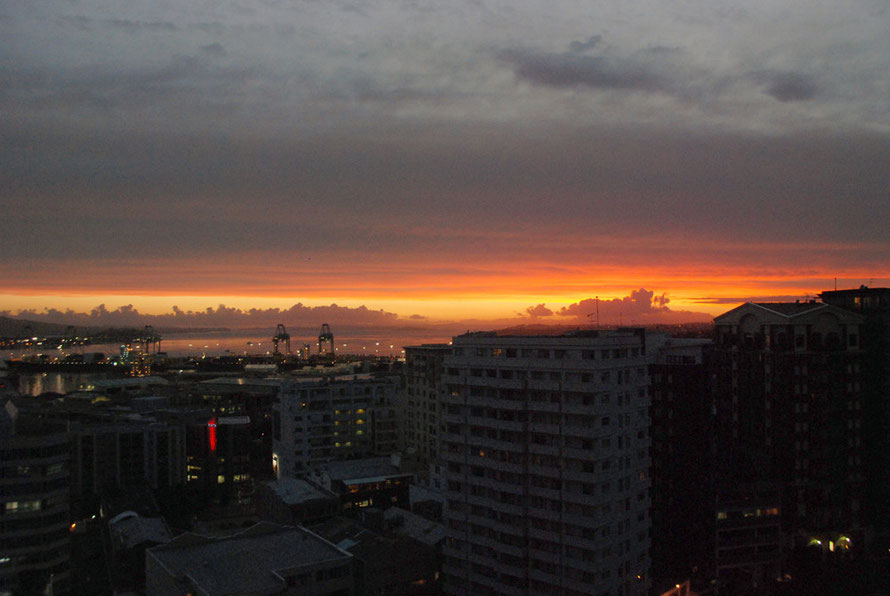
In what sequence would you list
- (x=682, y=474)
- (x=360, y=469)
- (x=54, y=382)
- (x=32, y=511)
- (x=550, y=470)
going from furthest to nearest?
(x=54, y=382) → (x=360, y=469) → (x=682, y=474) → (x=32, y=511) → (x=550, y=470)

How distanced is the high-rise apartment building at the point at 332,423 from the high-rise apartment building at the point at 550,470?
21.2m

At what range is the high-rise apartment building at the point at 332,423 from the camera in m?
40.9

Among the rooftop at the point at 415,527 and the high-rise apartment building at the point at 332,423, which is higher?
the high-rise apartment building at the point at 332,423

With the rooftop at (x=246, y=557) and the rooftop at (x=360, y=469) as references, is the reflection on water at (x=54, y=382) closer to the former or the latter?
the rooftop at (x=360, y=469)

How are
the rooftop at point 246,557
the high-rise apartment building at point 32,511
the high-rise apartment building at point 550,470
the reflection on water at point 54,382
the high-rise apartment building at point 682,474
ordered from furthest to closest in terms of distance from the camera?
the reflection on water at point 54,382
the high-rise apartment building at point 682,474
the high-rise apartment building at point 32,511
the high-rise apartment building at point 550,470
the rooftop at point 246,557

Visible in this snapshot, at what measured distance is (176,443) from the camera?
1609 inches

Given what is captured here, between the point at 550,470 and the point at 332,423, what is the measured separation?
2536 centimetres

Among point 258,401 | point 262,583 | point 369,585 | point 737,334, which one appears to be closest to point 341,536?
point 369,585

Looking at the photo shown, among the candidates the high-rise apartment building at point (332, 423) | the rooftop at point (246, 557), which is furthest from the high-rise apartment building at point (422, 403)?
the rooftop at point (246, 557)

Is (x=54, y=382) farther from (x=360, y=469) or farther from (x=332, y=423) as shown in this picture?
(x=360, y=469)

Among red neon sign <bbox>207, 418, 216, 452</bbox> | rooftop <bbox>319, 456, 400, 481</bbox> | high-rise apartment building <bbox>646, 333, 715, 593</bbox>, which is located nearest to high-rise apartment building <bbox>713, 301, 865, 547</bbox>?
high-rise apartment building <bbox>646, 333, 715, 593</bbox>

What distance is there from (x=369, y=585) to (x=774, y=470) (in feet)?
60.3

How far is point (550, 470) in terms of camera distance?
1919cm

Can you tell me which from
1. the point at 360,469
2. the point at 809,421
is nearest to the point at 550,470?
the point at 809,421
